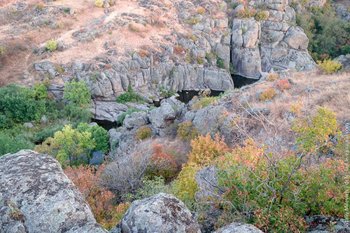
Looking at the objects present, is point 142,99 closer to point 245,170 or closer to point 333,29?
point 333,29

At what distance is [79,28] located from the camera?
148 ft

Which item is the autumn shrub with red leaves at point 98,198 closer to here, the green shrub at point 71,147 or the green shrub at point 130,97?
the green shrub at point 71,147

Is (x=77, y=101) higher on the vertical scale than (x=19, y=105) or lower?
lower

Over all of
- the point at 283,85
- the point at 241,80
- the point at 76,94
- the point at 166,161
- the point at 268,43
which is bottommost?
the point at 241,80

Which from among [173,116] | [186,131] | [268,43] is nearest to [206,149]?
[186,131]

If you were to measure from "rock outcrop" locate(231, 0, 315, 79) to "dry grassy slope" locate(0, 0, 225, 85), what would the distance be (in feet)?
14.4

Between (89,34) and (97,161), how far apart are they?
70.4ft

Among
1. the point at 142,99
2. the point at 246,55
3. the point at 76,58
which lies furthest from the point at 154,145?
the point at 246,55

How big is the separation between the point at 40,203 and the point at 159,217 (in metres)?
2.01

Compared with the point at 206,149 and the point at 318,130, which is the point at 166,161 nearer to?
the point at 206,149

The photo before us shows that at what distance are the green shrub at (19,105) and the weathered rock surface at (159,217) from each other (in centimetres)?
3180

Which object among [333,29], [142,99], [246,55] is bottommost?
[142,99]

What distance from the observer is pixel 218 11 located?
51.1 metres

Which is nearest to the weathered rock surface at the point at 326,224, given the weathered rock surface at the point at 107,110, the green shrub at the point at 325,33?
the weathered rock surface at the point at 107,110
